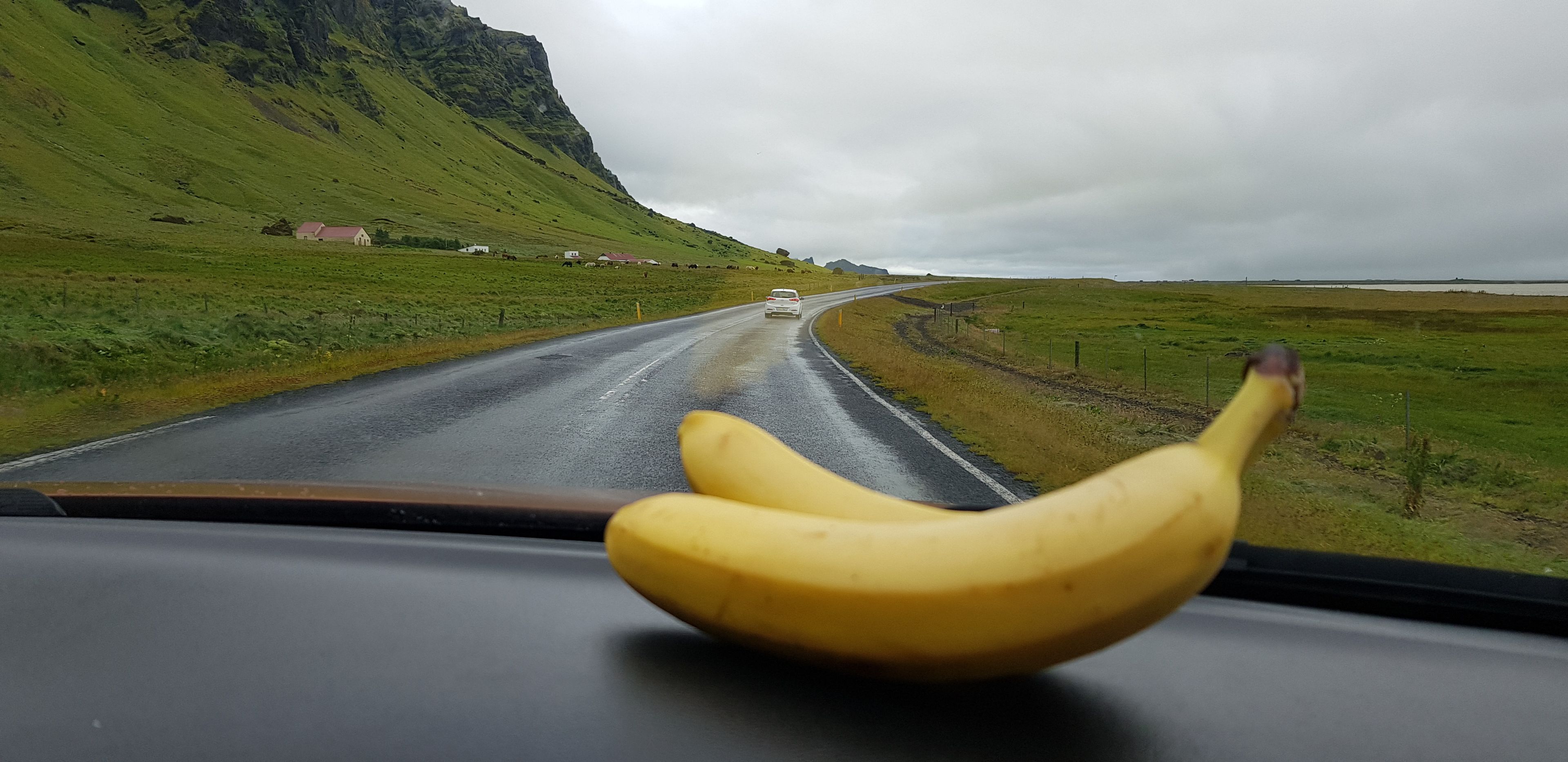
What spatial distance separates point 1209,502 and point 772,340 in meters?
23.8

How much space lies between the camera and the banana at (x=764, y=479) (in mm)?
1707

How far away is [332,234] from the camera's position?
9550 centimetres

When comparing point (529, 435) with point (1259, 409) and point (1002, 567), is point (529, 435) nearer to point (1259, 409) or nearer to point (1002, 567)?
point (1002, 567)

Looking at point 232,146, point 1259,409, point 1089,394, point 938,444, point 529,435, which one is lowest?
point 1089,394

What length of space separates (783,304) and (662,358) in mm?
20260

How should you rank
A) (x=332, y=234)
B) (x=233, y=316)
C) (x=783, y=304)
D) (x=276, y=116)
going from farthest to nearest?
(x=276, y=116) < (x=332, y=234) < (x=783, y=304) < (x=233, y=316)

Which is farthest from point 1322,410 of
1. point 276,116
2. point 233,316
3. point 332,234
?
point 276,116

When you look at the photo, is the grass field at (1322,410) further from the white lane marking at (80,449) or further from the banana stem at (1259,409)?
the white lane marking at (80,449)

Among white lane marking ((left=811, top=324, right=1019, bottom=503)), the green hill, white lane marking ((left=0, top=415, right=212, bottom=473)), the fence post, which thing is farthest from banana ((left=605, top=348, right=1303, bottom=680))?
the green hill

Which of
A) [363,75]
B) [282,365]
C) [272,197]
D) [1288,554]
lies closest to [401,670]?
[1288,554]

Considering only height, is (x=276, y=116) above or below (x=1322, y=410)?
above

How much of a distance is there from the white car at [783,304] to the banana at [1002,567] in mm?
36268

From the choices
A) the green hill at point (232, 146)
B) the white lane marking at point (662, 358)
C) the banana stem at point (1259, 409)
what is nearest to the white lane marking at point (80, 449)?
the white lane marking at point (662, 358)

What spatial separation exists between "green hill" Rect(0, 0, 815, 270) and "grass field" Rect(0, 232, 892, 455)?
57.5ft
